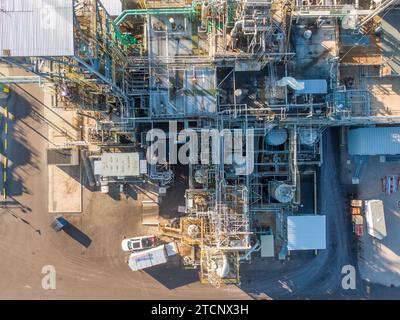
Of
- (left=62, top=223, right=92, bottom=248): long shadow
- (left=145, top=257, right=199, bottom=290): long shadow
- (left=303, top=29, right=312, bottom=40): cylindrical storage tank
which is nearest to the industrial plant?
(left=303, top=29, right=312, bottom=40): cylindrical storage tank

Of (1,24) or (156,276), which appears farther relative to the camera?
(156,276)

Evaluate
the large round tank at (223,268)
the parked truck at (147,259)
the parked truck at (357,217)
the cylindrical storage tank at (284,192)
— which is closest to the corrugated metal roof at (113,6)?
the cylindrical storage tank at (284,192)

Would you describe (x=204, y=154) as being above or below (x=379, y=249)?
above

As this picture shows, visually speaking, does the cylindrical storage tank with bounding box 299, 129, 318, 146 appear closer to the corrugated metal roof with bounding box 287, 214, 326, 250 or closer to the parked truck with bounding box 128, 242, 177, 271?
the corrugated metal roof with bounding box 287, 214, 326, 250

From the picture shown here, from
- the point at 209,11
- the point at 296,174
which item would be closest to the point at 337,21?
the point at 209,11

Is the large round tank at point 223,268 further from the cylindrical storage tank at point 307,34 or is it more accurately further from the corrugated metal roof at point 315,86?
the cylindrical storage tank at point 307,34
